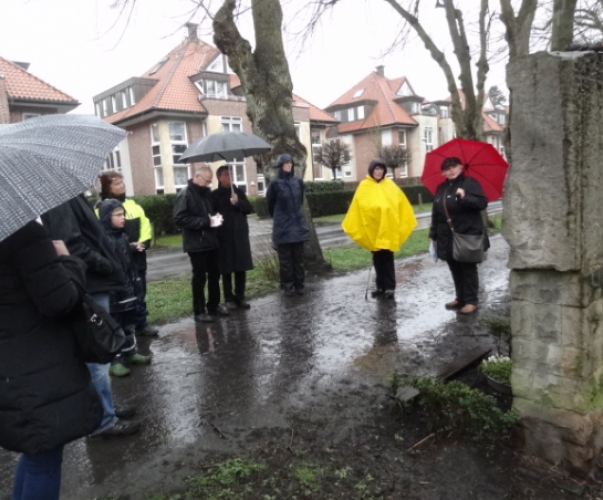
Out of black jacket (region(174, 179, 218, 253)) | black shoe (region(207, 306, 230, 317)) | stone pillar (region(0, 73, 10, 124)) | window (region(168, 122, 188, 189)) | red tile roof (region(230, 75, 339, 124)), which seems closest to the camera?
A: black jacket (region(174, 179, 218, 253))

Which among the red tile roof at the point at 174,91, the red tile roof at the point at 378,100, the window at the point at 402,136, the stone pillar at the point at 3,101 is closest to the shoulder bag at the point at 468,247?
the stone pillar at the point at 3,101

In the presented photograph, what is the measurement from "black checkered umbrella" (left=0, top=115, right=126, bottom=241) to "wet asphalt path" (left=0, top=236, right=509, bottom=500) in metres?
1.78

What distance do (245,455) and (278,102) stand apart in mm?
6600

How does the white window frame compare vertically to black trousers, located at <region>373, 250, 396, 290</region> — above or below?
above

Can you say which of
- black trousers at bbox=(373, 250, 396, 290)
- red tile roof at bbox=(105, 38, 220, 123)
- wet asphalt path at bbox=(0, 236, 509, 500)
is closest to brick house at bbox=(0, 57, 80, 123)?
red tile roof at bbox=(105, 38, 220, 123)

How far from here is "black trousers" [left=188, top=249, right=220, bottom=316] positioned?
599 cm

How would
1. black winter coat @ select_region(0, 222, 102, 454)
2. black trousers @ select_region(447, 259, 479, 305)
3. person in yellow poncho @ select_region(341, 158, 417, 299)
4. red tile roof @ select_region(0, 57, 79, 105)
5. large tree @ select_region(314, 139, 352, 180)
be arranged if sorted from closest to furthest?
1. black winter coat @ select_region(0, 222, 102, 454)
2. black trousers @ select_region(447, 259, 479, 305)
3. person in yellow poncho @ select_region(341, 158, 417, 299)
4. red tile roof @ select_region(0, 57, 79, 105)
5. large tree @ select_region(314, 139, 352, 180)

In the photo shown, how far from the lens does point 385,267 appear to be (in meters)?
6.96

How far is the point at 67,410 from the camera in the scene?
2.19m

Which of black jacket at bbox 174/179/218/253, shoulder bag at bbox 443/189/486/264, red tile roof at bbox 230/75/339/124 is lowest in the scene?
shoulder bag at bbox 443/189/486/264

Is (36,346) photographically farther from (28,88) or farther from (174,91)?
(174,91)

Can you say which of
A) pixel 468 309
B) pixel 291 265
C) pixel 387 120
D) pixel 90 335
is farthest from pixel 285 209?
pixel 387 120

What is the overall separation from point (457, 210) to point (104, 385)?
412 cm

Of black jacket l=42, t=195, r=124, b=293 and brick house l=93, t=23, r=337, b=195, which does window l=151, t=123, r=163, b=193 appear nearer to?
brick house l=93, t=23, r=337, b=195
